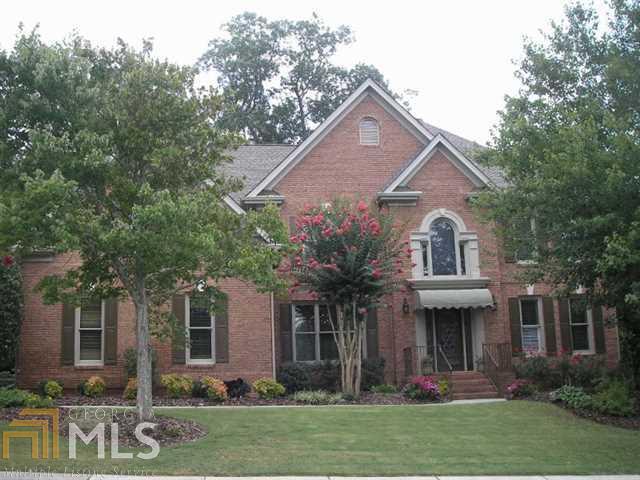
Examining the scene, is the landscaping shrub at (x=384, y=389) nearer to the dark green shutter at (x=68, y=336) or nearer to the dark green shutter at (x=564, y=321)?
the dark green shutter at (x=564, y=321)

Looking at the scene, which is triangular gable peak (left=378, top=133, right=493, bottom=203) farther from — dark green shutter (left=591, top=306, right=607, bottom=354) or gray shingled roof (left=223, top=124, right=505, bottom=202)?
dark green shutter (left=591, top=306, right=607, bottom=354)

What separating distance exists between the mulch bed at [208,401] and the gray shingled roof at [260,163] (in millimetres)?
6498

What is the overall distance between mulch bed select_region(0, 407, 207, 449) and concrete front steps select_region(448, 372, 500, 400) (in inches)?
335

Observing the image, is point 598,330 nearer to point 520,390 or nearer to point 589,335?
point 589,335

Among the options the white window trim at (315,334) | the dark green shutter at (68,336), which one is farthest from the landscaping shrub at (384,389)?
the dark green shutter at (68,336)

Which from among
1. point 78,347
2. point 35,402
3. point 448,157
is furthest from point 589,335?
point 35,402

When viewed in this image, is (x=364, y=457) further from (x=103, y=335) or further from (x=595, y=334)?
(x=595, y=334)

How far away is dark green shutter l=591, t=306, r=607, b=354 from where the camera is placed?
2231 cm

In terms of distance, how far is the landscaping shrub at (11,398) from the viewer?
1520cm

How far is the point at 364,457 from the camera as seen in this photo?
1122 centimetres

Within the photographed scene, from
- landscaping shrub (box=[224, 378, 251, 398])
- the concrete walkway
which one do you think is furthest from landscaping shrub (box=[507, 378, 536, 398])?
the concrete walkway

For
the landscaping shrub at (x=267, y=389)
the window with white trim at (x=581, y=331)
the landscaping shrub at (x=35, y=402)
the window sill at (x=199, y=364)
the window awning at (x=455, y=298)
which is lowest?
the landscaping shrub at (x=267, y=389)

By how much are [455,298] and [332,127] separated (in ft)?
22.7

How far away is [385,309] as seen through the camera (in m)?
21.8
